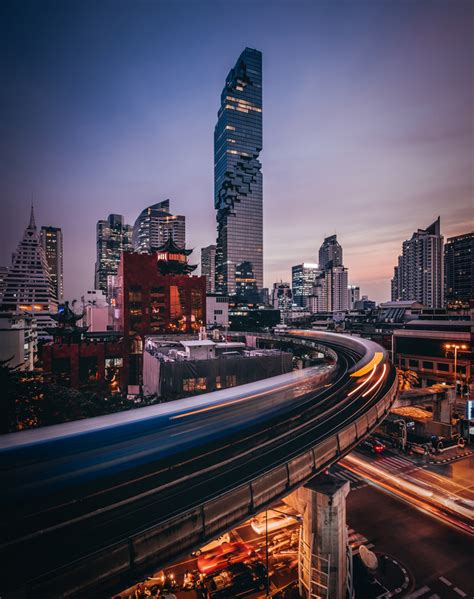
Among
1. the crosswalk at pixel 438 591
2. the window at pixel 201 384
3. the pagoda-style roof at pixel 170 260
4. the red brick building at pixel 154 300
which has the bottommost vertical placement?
the crosswalk at pixel 438 591

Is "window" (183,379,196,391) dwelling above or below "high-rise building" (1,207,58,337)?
below

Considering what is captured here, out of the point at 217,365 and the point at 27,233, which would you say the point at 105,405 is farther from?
the point at 27,233

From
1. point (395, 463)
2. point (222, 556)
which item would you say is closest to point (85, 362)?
point (222, 556)

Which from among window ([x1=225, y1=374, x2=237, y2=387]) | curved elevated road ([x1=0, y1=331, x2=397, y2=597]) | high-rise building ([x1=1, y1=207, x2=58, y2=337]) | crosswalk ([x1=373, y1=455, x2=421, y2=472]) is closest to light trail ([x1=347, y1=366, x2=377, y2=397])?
curved elevated road ([x1=0, y1=331, x2=397, y2=597])

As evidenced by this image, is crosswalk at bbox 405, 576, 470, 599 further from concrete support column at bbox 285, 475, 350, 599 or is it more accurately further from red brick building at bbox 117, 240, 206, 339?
red brick building at bbox 117, 240, 206, 339

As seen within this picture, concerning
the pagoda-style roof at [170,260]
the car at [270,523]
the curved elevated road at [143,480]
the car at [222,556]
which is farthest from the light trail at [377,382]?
the pagoda-style roof at [170,260]

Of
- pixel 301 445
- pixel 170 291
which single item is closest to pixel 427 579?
pixel 301 445

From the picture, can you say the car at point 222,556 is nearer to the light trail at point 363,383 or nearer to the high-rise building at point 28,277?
the light trail at point 363,383
